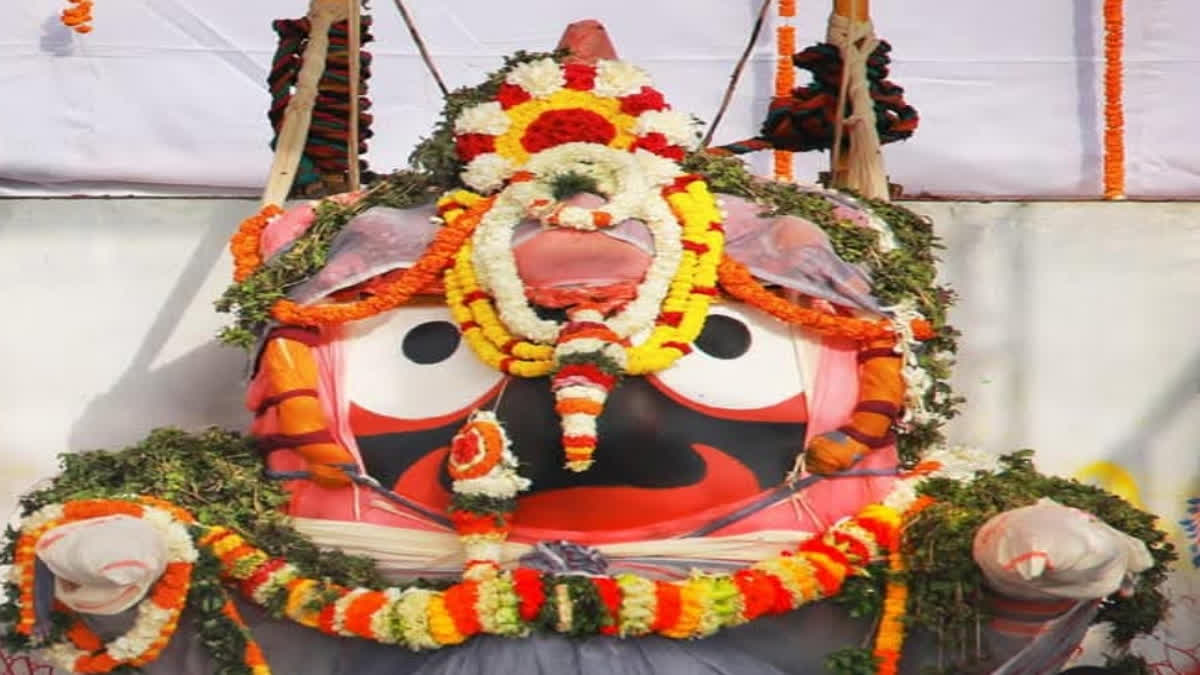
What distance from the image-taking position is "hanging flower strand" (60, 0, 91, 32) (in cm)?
543

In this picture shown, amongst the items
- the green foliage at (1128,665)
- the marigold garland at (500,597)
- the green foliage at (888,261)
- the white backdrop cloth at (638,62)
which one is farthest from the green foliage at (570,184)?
the white backdrop cloth at (638,62)

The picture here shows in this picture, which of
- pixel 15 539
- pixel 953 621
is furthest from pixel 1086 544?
pixel 15 539

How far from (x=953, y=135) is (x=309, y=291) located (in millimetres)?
1939

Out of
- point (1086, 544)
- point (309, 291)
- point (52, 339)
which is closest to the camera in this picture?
point (1086, 544)

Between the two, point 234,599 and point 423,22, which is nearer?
point 234,599

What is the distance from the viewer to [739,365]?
12.7 ft

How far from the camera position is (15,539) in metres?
3.85

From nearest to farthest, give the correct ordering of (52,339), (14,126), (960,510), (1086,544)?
(1086,544), (960,510), (52,339), (14,126)

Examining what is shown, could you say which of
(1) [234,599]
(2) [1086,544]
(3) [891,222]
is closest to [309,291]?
(1) [234,599]

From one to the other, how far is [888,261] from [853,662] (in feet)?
2.16

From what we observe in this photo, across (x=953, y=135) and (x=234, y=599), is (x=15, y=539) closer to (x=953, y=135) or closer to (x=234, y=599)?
(x=234, y=599)

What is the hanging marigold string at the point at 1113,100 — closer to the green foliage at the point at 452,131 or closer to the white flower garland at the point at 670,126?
the white flower garland at the point at 670,126

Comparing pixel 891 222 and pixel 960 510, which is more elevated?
pixel 891 222

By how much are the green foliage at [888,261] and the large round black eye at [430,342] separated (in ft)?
1.52
